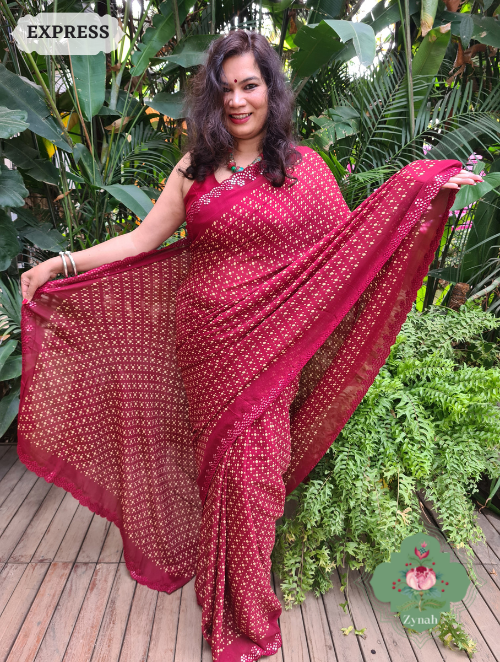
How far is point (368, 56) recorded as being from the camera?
155 cm

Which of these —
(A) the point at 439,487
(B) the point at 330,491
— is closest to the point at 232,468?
(B) the point at 330,491

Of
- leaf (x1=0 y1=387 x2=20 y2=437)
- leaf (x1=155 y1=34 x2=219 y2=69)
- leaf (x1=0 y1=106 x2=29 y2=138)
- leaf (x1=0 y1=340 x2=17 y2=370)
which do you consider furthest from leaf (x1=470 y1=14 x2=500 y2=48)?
leaf (x1=0 y1=387 x2=20 y2=437)

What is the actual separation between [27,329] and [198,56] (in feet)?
4.26

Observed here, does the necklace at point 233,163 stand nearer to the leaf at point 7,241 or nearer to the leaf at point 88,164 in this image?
the leaf at point 88,164

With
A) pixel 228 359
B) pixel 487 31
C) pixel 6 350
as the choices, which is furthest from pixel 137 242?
pixel 487 31

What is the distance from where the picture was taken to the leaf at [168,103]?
2.10m

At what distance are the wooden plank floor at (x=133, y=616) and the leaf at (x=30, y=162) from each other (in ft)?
4.82

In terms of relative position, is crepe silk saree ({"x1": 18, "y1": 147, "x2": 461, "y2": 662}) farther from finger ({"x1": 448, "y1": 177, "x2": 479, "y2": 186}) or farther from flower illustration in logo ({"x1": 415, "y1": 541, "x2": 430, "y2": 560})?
flower illustration in logo ({"x1": 415, "y1": 541, "x2": 430, "y2": 560})

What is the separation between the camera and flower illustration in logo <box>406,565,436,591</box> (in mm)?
1320

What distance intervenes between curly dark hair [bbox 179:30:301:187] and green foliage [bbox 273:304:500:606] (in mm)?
753

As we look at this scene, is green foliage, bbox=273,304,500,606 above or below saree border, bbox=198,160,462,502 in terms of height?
below

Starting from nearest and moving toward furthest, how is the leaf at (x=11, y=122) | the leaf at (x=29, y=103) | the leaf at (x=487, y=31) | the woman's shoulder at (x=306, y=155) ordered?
the woman's shoulder at (x=306, y=155) → the leaf at (x=11, y=122) → the leaf at (x=487, y=31) → the leaf at (x=29, y=103)

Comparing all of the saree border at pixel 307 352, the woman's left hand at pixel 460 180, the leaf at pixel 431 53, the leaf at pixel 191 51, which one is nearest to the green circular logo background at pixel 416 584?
the saree border at pixel 307 352

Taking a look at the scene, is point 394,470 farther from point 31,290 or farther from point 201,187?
point 31,290
